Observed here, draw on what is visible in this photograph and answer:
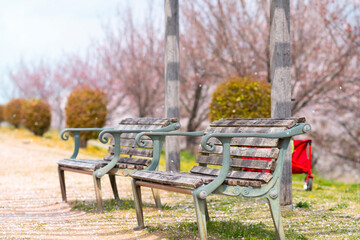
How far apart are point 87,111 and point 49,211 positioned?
852 cm

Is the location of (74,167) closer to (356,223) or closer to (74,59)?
(356,223)

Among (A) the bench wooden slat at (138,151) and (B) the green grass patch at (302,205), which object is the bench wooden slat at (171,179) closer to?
(A) the bench wooden slat at (138,151)

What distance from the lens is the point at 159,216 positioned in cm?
438

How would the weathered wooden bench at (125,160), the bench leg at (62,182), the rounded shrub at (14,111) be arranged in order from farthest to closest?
the rounded shrub at (14,111) → the bench leg at (62,182) → the weathered wooden bench at (125,160)

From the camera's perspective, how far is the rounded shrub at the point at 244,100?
8.40m

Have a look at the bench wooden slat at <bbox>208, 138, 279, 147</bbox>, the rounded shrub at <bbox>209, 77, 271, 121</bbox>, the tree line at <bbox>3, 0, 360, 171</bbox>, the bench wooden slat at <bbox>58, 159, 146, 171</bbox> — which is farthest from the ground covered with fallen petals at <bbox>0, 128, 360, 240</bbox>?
the tree line at <bbox>3, 0, 360, 171</bbox>

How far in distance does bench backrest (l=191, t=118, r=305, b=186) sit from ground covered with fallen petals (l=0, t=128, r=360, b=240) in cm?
57

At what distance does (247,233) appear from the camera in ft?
11.6

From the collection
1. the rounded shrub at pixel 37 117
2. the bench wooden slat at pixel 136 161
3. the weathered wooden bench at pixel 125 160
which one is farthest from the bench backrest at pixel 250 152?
the rounded shrub at pixel 37 117

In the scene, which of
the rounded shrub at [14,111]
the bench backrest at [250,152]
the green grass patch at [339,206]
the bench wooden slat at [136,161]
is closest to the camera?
the bench backrest at [250,152]

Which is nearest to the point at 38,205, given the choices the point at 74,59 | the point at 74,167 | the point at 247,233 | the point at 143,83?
the point at 74,167

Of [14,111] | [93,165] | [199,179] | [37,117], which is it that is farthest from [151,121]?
[14,111]

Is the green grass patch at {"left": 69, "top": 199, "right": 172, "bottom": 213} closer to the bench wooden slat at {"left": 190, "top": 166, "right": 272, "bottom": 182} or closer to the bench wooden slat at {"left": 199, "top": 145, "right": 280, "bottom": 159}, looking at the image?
the bench wooden slat at {"left": 190, "top": 166, "right": 272, "bottom": 182}

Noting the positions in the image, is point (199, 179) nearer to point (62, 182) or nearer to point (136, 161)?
point (136, 161)
